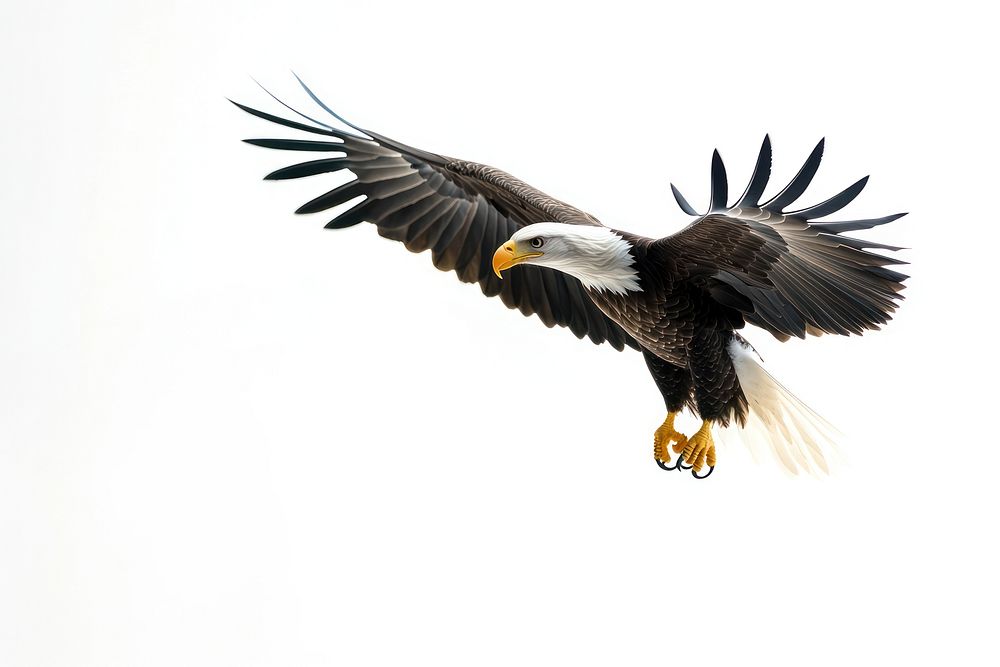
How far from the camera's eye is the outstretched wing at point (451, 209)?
2936 millimetres

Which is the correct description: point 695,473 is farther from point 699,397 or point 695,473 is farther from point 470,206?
point 470,206

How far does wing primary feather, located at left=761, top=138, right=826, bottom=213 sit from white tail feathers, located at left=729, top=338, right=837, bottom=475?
23.4 inches

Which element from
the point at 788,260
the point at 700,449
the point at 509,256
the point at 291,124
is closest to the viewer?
the point at 788,260

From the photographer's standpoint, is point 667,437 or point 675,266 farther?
point 667,437

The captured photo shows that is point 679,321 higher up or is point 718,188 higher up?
point 718,188

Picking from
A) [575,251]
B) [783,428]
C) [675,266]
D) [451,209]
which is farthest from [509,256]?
[783,428]

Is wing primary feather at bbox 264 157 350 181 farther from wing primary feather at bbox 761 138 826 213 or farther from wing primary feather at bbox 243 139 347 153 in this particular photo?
wing primary feather at bbox 761 138 826 213

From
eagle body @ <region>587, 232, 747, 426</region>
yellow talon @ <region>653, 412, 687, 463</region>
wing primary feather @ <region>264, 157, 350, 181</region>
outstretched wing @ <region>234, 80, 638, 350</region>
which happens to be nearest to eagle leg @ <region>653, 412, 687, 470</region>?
yellow talon @ <region>653, 412, 687, 463</region>

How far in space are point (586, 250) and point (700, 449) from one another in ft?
2.42

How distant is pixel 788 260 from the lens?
2506 mm

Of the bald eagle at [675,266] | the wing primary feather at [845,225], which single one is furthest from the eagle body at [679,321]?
the wing primary feather at [845,225]

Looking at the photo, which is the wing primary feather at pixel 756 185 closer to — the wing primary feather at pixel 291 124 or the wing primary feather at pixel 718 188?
the wing primary feather at pixel 718 188

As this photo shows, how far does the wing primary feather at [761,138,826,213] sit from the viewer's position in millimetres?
2331

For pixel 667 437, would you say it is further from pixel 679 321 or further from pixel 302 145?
pixel 302 145
